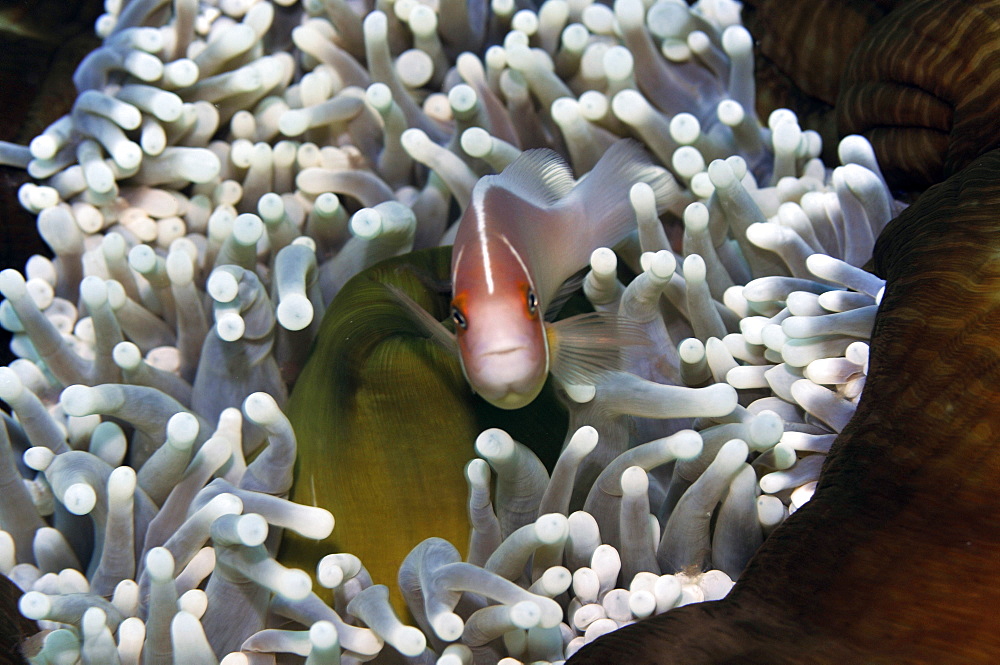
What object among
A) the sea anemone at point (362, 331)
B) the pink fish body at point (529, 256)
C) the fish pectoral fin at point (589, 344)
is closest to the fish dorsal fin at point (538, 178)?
the pink fish body at point (529, 256)

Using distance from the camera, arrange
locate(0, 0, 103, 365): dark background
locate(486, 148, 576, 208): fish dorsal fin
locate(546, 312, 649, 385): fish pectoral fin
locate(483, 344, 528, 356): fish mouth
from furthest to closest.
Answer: locate(0, 0, 103, 365): dark background → locate(486, 148, 576, 208): fish dorsal fin → locate(546, 312, 649, 385): fish pectoral fin → locate(483, 344, 528, 356): fish mouth

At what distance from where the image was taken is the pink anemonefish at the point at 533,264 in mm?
862

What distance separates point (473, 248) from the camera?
36.5 inches

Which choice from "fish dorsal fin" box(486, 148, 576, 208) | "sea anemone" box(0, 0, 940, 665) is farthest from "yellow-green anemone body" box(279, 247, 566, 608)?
"fish dorsal fin" box(486, 148, 576, 208)

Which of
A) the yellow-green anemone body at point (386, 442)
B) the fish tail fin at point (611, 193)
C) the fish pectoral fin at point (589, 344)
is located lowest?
the yellow-green anemone body at point (386, 442)

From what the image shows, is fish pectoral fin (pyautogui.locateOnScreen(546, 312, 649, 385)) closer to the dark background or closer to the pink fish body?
the pink fish body

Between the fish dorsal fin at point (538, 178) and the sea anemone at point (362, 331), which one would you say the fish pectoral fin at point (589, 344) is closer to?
the sea anemone at point (362, 331)

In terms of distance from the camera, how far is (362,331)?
104 cm

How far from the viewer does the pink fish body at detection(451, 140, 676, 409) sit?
0.86 m

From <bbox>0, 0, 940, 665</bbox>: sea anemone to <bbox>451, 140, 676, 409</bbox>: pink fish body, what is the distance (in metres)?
0.06

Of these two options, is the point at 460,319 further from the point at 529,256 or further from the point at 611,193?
the point at 611,193

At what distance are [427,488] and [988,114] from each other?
0.83m

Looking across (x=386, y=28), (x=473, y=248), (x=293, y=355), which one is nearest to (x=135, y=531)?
(x=293, y=355)

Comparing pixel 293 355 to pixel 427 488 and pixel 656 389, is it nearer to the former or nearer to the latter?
pixel 427 488
